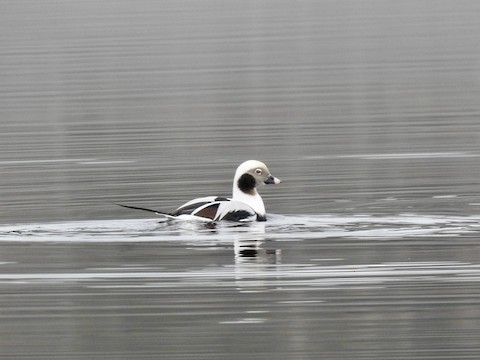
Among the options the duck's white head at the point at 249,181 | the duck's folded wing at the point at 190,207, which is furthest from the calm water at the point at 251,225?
the duck's white head at the point at 249,181

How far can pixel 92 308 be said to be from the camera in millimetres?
12250

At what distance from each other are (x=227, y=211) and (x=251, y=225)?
0.98 ft

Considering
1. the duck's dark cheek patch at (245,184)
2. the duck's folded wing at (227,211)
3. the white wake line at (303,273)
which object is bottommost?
the white wake line at (303,273)

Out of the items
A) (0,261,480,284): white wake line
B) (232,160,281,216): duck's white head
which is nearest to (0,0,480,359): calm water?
(0,261,480,284): white wake line

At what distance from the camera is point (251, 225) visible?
16156 mm

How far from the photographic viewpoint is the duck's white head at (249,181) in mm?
16875

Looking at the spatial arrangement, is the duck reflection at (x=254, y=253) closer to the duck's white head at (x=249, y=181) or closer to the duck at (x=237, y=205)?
the duck at (x=237, y=205)

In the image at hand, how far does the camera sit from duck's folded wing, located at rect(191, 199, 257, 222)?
16.0 metres

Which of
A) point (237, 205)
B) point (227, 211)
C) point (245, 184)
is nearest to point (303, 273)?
point (227, 211)

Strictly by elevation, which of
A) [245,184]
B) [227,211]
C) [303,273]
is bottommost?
[303,273]

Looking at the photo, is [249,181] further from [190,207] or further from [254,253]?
[254,253]

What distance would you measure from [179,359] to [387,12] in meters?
59.6

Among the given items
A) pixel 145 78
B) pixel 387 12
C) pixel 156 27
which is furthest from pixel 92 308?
pixel 387 12

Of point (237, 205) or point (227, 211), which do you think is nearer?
point (227, 211)
